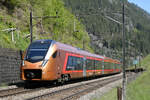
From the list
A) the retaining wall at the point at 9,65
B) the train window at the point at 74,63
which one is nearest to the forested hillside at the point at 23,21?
the retaining wall at the point at 9,65

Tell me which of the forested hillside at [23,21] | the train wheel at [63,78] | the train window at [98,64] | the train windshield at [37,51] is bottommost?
the train wheel at [63,78]

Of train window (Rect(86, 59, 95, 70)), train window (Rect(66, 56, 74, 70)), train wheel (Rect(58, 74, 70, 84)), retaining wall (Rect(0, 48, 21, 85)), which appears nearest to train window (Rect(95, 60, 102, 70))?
train window (Rect(86, 59, 95, 70))

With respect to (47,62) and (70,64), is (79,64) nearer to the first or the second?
(70,64)

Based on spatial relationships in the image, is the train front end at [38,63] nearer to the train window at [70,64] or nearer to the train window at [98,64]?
the train window at [70,64]

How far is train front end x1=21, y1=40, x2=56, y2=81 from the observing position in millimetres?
16797

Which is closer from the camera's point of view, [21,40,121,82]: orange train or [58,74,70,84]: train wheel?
[21,40,121,82]: orange train

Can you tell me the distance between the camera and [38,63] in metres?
16.8

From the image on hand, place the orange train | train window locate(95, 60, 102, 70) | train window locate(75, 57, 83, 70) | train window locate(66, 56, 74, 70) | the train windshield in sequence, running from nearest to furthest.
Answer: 1. the orange train
2. the train windshield
3. train window locate(66, 56, 74, 70)
4. train window locate(75, 57, 83, 70)
5. train window locate(95, 60, 102, 70)

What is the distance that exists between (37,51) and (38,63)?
111 centimetres

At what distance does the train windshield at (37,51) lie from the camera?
17.1 metres

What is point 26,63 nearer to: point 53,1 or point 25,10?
point 25,10

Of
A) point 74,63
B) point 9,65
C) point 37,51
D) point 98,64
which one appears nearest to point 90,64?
point 98,64

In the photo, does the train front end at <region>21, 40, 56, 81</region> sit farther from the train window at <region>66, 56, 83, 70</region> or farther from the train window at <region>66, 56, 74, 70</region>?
the train window at <region>66, 56, 83, 70</region>

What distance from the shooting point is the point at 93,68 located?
29984 mm
